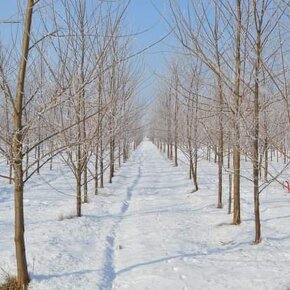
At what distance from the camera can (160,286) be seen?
16.3ft

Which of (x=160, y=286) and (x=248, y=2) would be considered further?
(x=248, y=2)

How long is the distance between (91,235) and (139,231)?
0.95 m

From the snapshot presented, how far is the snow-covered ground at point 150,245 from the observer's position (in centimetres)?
514

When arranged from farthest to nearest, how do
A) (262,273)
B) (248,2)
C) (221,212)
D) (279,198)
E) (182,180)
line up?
(182,180)
(279,198)
(221,212)
(248,2)
(262,273)

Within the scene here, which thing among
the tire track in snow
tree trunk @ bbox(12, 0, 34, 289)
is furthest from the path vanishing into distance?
tree trunk @ bbox(12, 0, 34, 289)

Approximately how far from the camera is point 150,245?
6875mm

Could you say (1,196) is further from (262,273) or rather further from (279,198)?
(262,273)

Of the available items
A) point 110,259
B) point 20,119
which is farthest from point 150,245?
A: point 20,119

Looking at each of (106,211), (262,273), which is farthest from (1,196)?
(262,273)

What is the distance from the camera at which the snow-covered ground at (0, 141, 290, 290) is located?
514 centimetres

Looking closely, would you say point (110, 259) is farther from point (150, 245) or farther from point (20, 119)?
point (20, 119)

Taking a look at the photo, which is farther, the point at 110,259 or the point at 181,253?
the point at 181,253

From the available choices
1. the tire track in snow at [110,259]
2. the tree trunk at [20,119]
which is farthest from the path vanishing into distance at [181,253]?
the tree trunk at [20,119]

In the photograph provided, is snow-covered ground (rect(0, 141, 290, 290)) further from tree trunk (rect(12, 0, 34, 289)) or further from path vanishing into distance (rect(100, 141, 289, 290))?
tree trunk (rect(12, 0, 34, 289))
